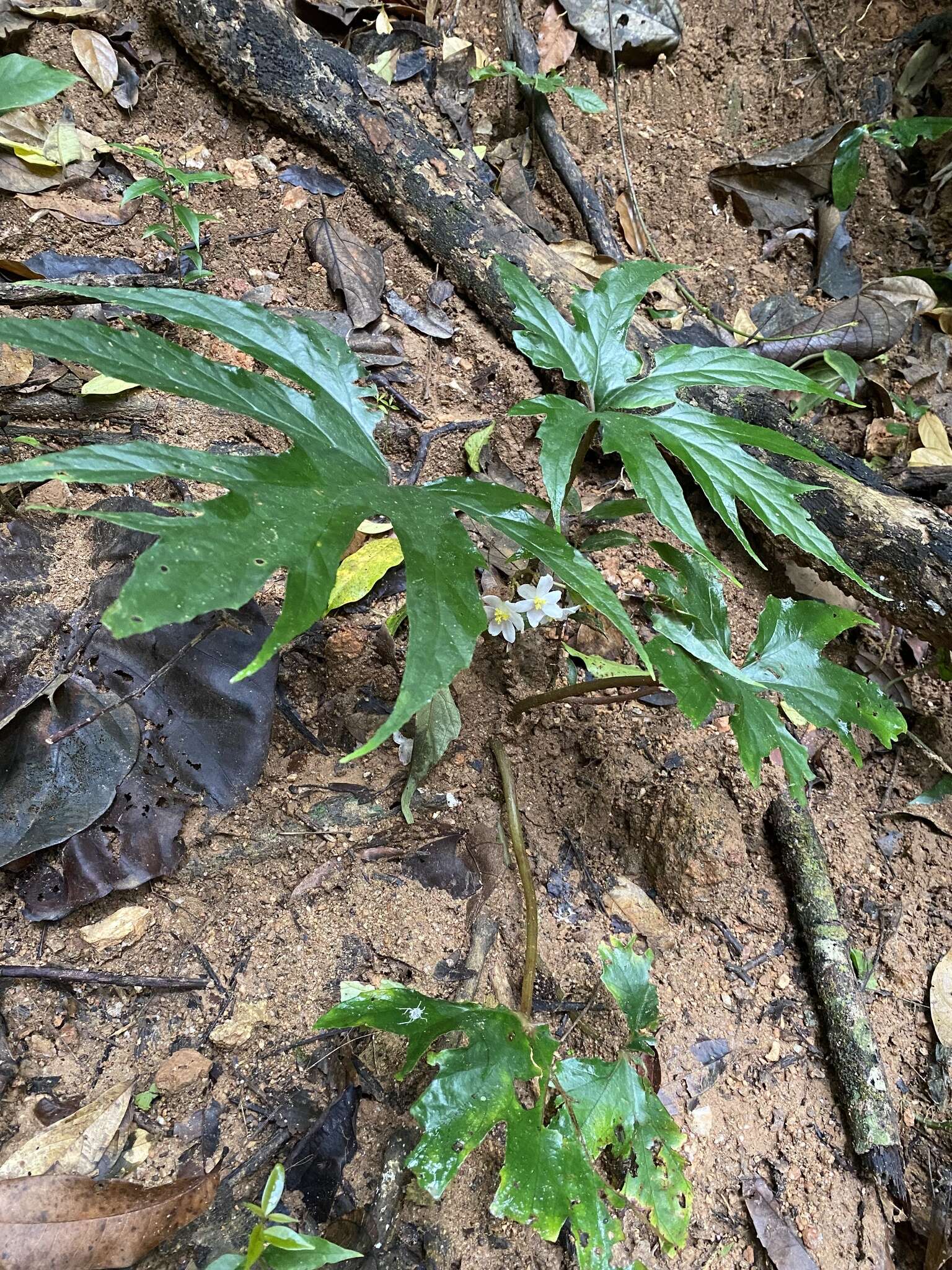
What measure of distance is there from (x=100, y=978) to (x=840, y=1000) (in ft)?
4.71

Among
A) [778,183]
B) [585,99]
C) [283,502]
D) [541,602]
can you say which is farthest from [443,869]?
[778,183]

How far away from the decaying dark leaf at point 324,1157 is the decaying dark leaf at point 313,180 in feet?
8.15

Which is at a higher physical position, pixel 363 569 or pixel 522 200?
pixel 522 200

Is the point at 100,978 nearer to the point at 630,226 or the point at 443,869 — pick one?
the point at 443,869

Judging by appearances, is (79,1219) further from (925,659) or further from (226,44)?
(226,44)

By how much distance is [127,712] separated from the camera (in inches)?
54.6

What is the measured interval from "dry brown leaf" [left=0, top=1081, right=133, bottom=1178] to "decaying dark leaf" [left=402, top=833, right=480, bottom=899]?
60 centimetres

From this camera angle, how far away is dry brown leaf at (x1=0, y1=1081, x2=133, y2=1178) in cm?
105

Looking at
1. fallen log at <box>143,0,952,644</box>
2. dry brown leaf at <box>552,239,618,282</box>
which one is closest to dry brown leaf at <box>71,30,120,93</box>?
fallen log at <box>143,0,952,644</box>

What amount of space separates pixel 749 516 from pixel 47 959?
204 cm

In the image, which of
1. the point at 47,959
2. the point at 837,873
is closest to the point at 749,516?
the point at 837,873

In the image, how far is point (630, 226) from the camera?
114 inches

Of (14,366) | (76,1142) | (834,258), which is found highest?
(834,258)

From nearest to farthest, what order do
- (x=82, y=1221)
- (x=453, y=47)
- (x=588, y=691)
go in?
(x=82, y=1221) → (x=588, y=691) → (x=453, y=47)
